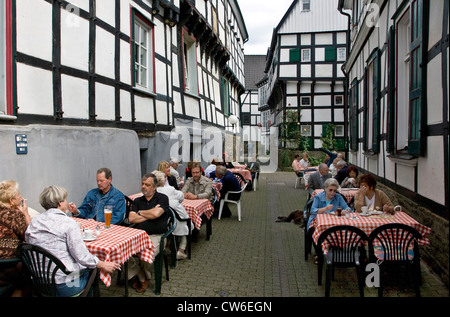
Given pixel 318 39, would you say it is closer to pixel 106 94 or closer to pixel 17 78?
pixel 106 94

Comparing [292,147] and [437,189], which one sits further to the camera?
[292,147]

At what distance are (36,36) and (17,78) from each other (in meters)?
0.77

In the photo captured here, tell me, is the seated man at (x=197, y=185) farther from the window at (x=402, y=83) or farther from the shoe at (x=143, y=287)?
the window at (x=402, y=83)

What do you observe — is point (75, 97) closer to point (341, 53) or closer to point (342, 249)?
point (342, 249)

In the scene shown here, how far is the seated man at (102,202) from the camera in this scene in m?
5.08

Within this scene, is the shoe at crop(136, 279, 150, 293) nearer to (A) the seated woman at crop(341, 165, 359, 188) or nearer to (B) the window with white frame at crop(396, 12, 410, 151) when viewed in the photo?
(B) the window with white frame at crop(396, 12, 410, 151)

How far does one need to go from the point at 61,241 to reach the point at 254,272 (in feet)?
8.91

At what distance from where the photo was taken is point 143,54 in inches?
375

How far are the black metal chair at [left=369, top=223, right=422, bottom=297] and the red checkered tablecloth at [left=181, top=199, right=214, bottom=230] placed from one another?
2.71 metres

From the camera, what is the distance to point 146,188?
4.91m

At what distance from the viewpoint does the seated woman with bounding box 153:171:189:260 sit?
559 cm

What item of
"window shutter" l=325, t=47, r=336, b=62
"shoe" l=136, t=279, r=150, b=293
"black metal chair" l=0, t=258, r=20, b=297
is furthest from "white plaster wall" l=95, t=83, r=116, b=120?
"window shutter" l=325, t=47, r=336, b=62
